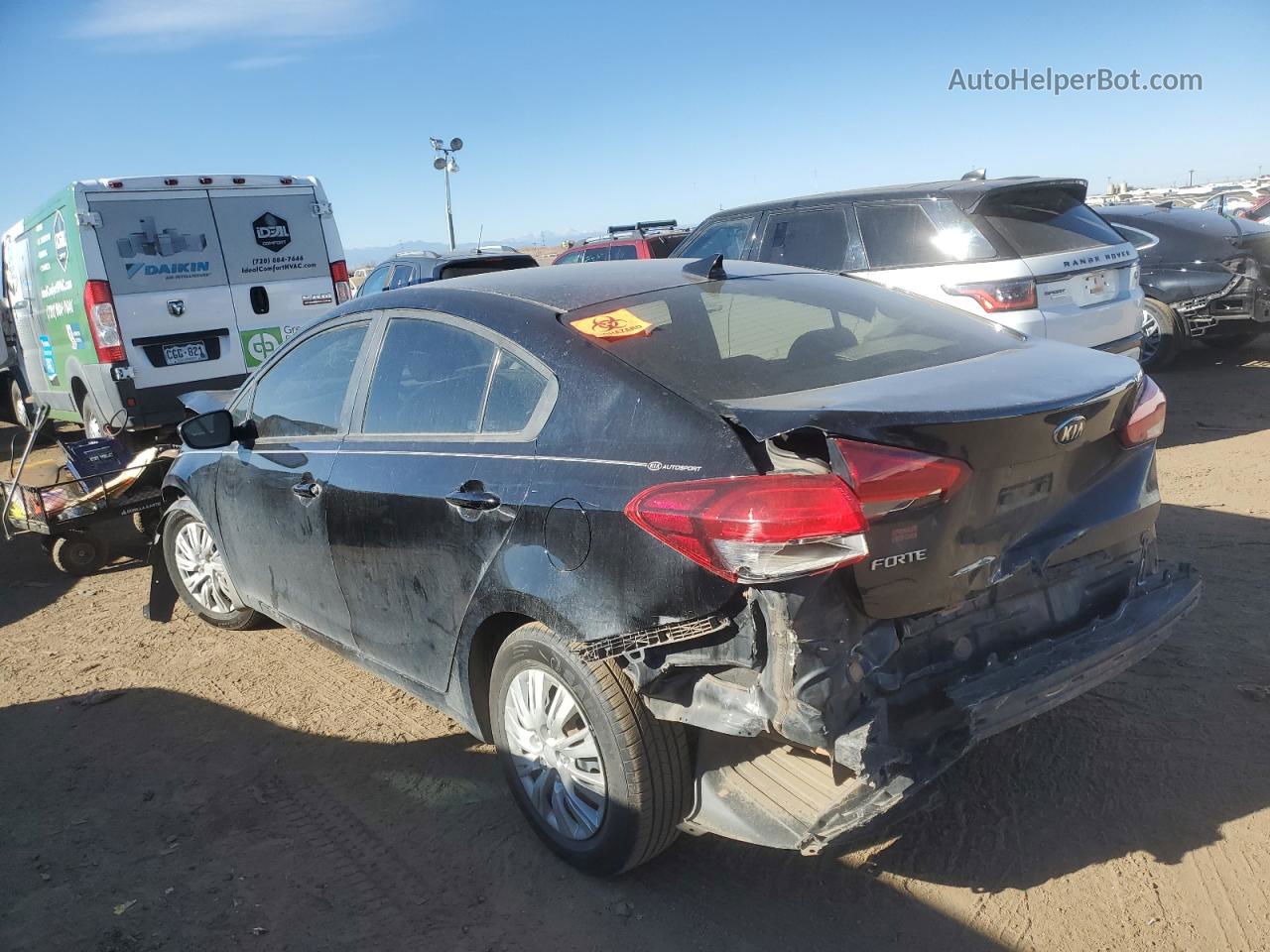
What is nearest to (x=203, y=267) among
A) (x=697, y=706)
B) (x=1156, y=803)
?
(x=697, y=706)

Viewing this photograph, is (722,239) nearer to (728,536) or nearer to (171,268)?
(171,268)

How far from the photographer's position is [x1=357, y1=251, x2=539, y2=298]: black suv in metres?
11.3

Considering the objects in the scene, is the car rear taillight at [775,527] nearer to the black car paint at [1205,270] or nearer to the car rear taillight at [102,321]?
the car rear taillight at [102,321]

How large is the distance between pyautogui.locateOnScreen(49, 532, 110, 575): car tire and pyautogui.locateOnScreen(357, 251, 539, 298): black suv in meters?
4.60

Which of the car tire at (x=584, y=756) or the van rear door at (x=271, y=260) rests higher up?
the van rear door at (x=271, y=260)

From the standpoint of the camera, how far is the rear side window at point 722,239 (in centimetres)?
789

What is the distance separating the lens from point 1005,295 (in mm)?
6391

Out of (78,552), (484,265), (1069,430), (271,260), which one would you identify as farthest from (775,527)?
(484,265)

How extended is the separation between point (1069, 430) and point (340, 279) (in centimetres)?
844

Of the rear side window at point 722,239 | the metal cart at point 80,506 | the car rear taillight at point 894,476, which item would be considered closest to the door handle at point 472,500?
the car rear taillight at point 894,476

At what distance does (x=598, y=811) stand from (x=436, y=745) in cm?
125

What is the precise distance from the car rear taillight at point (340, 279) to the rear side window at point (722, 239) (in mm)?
3540

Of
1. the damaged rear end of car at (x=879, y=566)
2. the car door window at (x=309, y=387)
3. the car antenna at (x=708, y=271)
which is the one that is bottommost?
the damaged rear end of car at (x=879, y=566)

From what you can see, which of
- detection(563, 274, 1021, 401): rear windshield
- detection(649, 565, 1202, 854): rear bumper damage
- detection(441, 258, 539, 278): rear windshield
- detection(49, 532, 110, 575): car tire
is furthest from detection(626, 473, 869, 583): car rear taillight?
detection(441, 258, 539, 278): rear windshield
